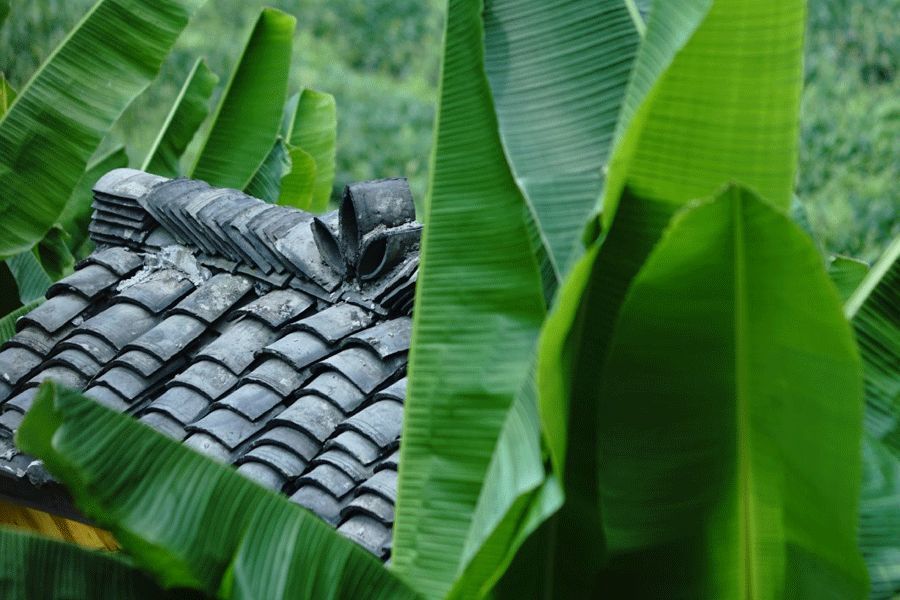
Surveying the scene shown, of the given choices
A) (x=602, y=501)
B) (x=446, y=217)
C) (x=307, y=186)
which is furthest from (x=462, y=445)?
(x=307, y=186)

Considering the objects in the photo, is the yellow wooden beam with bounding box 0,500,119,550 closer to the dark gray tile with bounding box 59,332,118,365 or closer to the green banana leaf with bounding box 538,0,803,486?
the dark gray tile with bounding box 59,332,118,365

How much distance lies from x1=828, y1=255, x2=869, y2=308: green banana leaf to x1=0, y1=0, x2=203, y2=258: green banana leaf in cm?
301

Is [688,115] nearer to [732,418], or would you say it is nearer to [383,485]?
[732,418]

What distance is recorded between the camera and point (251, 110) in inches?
235

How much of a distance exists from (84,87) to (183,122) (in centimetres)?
190

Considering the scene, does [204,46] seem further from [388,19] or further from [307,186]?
[307,186]

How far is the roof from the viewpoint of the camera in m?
3.08

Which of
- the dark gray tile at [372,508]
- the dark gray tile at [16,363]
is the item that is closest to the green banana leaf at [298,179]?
the dark gray tile at [16,363]

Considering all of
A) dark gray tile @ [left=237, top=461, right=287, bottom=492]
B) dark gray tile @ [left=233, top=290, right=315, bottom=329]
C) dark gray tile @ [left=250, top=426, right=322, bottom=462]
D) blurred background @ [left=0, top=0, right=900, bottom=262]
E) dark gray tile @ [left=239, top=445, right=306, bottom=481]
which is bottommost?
dark gray tile @ [left=237, top=461, right=287, bottom=492]

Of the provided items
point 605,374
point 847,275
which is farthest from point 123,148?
point 605,374

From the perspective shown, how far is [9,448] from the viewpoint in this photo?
349 cm

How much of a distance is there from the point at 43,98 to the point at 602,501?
3.56m

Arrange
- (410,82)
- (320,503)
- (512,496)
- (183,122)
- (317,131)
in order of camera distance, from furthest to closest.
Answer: (410,82)
(317,131)
(183,122)
(320,503)
(512,496)

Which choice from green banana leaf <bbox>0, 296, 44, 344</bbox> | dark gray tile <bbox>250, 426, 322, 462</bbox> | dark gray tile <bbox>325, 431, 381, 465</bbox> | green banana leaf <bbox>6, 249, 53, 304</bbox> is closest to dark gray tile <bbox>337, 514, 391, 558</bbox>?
dark gray tile <bbox>325, 431, 381, 465</bbox>
